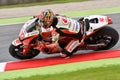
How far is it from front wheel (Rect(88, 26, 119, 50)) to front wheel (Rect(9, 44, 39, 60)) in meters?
1.47

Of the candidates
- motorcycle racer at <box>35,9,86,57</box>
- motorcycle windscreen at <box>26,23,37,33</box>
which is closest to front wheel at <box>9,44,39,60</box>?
motorcycle windscreen at <box>26,23,37,33</box>

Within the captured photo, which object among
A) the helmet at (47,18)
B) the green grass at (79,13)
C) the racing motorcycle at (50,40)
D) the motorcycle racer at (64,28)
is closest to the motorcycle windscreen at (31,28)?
the racing motorcycle at (50,40)

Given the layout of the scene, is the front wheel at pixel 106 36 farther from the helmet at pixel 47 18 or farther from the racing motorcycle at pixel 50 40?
the helmet at pixel 47 18

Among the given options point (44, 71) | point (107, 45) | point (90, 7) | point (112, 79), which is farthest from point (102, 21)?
point (90, 7)

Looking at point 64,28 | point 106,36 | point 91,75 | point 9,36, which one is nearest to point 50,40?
point 64,28

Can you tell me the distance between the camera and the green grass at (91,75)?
842 centimetres

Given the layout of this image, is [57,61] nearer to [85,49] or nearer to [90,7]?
[85,49]

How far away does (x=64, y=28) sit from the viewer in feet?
34.5

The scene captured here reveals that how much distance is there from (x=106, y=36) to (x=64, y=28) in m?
1.08

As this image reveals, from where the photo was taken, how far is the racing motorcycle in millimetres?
10609

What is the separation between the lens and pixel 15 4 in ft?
67.7

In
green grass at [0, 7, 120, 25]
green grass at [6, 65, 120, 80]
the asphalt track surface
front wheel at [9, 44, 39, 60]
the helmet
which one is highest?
the helmet

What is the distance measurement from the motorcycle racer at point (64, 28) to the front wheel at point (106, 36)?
40cm

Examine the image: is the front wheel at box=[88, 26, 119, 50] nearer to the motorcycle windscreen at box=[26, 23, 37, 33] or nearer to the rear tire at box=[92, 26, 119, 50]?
the rear tire at box=[92, 26, 119, 50]
